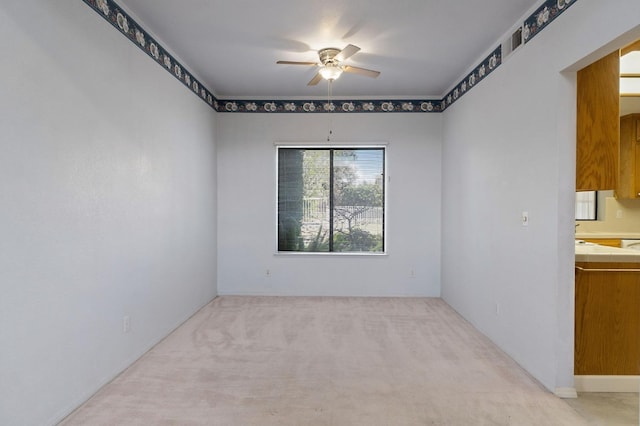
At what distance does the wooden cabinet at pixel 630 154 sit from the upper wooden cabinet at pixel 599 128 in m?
2.13

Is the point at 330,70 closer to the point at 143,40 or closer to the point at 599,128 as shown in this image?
the point at 143,40

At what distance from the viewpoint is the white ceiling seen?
2.77 metres

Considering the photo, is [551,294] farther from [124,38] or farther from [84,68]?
[124,38]

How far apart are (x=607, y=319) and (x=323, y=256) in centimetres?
331

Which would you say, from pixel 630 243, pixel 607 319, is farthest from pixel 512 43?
pixel 630 243

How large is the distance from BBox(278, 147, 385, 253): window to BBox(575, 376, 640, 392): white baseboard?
2.98 metres

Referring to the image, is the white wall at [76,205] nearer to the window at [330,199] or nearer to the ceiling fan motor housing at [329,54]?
the ceiling fan motor housing at [329,54]

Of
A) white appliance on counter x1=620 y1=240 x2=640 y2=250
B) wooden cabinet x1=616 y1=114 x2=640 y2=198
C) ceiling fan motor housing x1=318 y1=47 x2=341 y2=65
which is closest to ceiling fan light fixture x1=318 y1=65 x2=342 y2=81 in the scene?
ceiling fan motor housing x1=318 y1=47 x2=341 y2=65

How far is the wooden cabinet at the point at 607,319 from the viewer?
8.15ft

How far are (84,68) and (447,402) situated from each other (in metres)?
3.21

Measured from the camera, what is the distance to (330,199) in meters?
5.26

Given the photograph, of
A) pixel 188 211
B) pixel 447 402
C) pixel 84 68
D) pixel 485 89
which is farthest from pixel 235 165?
pixel 447 402

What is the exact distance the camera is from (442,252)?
5.04 metres

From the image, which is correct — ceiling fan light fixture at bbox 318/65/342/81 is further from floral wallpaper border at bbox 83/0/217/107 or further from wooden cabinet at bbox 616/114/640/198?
wooden cabinet at bbox 616/114/640/198
